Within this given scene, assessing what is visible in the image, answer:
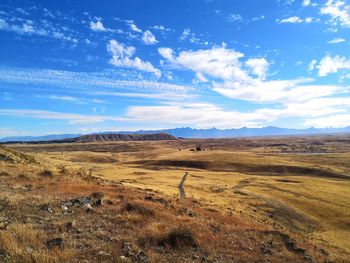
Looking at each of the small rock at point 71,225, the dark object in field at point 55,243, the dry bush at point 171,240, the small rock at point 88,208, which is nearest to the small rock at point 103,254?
the dark object in field at point 55,243

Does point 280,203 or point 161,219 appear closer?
point 161,219

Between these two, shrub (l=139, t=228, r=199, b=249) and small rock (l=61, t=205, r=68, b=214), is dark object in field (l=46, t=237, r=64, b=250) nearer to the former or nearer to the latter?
shrub (l=139, t=228, r=199, b=249)

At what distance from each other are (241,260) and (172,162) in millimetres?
126570

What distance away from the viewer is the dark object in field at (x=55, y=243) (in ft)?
37.0

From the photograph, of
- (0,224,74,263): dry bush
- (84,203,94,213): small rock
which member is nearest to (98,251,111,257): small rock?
(0,224,74,263): dry bush

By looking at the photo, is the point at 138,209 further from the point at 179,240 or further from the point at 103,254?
the point at 103,254

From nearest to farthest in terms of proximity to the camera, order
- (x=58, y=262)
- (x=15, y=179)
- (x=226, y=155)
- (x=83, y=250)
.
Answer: (x=58, y=262), (x=83, y=250), (x=15, y=179), (x=226, y=155)

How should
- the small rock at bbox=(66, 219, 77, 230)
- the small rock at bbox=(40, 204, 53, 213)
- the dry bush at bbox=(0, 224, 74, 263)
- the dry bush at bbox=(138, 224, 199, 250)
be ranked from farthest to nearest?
1. the small rock at bbox=(40, 204, 53, 213)
2. the small rock at bbox=(66, 219, 77, 230)
3. the dry bush at bbox=(138, 224, 199, 250)
4. the dry bush at bbox=(0, 224, 74, 263)

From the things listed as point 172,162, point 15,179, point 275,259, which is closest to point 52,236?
point 275,259

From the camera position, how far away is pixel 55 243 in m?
11.6

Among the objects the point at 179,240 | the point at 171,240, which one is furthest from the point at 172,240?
the point at 179,240

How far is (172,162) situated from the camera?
139500mm

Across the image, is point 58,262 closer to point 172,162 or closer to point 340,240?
point 340,240

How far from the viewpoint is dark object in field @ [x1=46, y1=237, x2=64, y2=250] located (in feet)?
37.0
